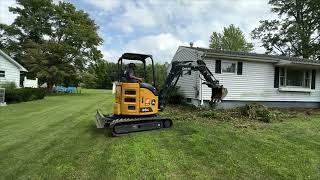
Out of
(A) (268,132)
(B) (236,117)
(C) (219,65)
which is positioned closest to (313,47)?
(C) (219,65)

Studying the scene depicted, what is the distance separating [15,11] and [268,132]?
3579 cm

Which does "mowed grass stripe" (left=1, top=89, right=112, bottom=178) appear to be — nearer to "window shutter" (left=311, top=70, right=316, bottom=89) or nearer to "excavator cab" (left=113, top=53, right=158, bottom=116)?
"excavator cab" (left=113, top=53, right=158, bottom=116)

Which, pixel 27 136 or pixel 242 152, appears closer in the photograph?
pixel 242 152

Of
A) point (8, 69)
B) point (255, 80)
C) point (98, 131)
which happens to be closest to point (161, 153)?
point (98, 131)

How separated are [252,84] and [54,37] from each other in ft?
87.0

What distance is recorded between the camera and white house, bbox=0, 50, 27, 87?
918 inches

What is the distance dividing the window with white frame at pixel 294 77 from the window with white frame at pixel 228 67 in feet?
13.3

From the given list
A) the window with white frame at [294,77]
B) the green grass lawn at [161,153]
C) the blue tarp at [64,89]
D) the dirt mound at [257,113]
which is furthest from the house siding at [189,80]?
the blue tarp at [64,89]

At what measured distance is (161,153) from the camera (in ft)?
20.8

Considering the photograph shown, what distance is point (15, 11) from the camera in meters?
35.1

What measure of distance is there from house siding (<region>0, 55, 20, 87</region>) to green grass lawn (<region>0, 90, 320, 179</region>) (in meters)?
16.3

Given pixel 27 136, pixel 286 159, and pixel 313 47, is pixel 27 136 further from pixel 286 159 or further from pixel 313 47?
pixel 313 47

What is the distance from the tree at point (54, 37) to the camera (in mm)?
32469

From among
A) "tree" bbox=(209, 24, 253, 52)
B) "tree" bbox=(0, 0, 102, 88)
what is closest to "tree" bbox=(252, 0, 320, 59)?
"tree" bbox=(209, 24, 253, 52)
